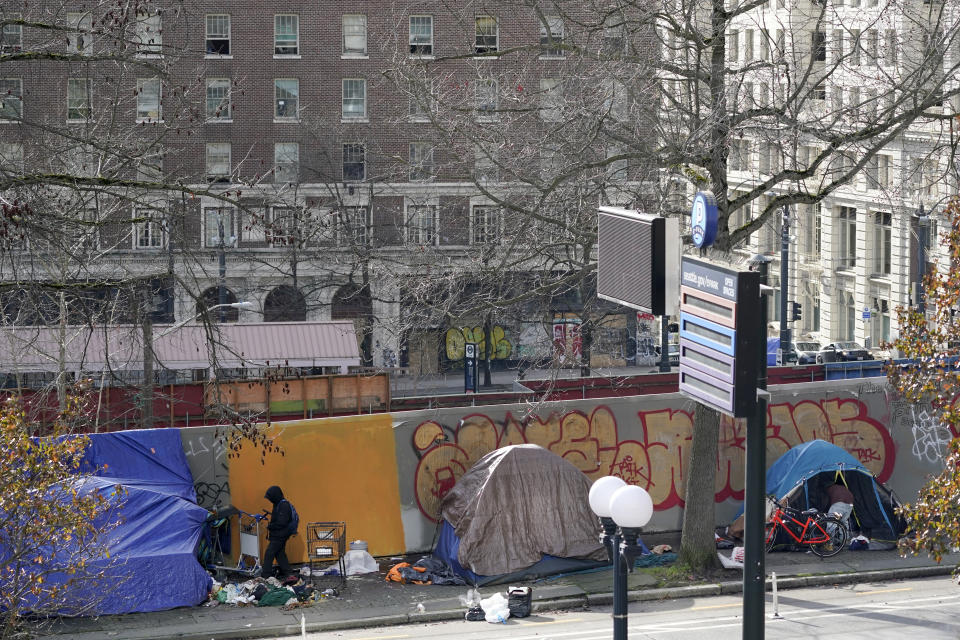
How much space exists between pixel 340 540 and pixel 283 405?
Result: 14.6 meters

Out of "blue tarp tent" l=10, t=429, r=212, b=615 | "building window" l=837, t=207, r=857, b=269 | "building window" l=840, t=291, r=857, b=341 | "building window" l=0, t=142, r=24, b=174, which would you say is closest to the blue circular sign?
A: "building window" l=0, t=142, r=24, b=174

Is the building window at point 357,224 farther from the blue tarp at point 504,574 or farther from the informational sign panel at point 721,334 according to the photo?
the informational sign panel at point 721,334

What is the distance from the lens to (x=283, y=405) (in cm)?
3209

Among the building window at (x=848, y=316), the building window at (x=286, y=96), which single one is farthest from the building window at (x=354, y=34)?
the building window at (x=848, y=316)

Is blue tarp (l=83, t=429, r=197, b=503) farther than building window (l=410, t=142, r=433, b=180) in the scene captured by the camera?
No

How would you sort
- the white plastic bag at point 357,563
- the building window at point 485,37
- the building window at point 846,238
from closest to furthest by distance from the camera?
1. the white plastic bag at point 357,563
2. the building window at point 485,37
3. the building window at point 846,238

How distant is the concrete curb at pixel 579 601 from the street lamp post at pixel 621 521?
21.4 feet

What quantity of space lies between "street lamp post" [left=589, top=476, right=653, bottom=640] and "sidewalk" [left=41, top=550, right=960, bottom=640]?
666 centimetres

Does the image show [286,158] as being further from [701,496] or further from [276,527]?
[701,496]

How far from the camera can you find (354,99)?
4997 centimetres

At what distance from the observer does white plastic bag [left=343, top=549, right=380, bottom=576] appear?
710 inches

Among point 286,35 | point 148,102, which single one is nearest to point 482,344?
point 286,35

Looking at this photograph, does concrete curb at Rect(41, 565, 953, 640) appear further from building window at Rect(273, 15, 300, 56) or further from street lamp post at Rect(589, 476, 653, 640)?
building window at Rect(273, 15, 300, 56)

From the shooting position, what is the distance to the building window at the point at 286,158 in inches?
1923
